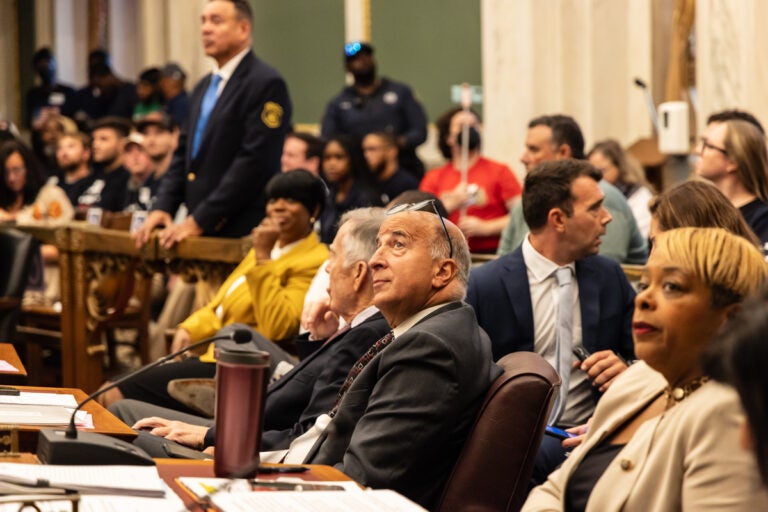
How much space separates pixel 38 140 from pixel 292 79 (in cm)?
241

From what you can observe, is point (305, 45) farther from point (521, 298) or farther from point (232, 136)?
point (521, 298)

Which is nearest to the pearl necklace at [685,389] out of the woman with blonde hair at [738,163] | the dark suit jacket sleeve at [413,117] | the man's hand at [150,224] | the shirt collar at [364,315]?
the shirt collar at [364,315]

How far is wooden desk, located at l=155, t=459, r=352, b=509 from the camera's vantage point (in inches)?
85.6

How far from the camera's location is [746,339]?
57.4 inches

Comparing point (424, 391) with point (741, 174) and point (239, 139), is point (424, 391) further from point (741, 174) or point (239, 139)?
point (239, 139)

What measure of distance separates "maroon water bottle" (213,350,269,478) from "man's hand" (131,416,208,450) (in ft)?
4.01

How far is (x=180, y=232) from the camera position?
17.4ft

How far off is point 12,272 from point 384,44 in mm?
5670

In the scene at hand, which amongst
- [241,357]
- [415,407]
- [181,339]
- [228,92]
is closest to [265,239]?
[181,339]

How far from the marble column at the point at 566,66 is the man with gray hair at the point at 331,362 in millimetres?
4823

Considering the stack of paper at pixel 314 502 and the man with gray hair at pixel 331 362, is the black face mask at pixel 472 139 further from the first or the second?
the stack of paper at pixel 314 502

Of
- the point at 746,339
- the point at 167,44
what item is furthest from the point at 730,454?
the point at 167,44

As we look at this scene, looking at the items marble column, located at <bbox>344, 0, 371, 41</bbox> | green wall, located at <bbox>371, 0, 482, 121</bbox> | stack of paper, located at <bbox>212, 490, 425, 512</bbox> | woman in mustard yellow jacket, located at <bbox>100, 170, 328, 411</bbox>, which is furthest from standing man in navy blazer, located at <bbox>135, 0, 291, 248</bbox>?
marble column, located at <bbox>344, 0, 371, 41</bbox>

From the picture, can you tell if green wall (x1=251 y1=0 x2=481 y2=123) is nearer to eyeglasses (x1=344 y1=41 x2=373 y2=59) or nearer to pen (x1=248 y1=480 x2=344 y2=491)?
eyeglasses (x1=344 y1=41 x2=373 y2=59)
